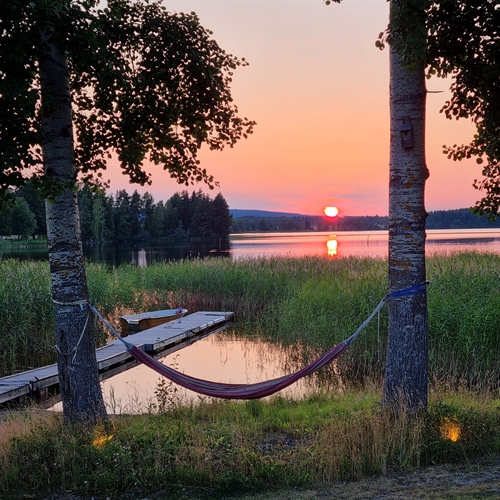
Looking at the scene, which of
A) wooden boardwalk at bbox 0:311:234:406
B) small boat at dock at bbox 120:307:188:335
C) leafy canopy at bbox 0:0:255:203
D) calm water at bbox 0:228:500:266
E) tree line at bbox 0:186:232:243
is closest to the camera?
leafy canopy at bbox 0:0:255:203

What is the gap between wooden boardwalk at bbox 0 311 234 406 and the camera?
7918mm

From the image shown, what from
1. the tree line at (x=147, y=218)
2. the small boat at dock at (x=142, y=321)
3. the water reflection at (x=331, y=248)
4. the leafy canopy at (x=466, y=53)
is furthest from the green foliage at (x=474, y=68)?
the tree line at (x=147, y=218)

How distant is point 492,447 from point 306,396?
9.88 feet

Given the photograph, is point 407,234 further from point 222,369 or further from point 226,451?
point 222,369

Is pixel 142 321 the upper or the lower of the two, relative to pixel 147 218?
lower

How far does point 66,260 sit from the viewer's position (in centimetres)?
486

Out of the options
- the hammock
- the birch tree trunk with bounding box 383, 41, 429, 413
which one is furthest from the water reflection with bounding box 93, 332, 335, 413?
the birch tree trunk with bounding box 383, 41, 429, 413

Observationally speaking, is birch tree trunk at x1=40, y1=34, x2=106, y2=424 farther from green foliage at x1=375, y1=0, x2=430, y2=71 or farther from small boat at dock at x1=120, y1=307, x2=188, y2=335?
small boat at dock at x1=120, y1=307, x2=188, y2=335

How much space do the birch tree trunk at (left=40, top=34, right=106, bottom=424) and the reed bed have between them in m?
2.90

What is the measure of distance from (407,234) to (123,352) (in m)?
7.12

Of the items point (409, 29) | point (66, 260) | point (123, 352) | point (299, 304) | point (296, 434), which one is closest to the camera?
point (409, 29)

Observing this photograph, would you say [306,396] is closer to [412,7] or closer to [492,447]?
[492,447]

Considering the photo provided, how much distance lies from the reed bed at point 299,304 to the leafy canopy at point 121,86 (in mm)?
2945

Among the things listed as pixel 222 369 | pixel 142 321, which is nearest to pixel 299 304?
pixel 222 369
